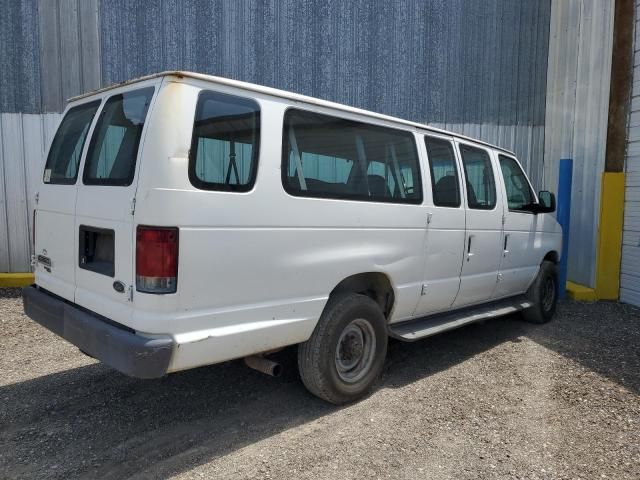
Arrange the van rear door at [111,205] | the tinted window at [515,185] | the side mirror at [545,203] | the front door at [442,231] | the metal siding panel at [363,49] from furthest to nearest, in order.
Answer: the metal siding panel at [363,49], the side mirror at [545,203], the tinted window at [515,185], the front door at [442,231], the van rear door at [111,205]

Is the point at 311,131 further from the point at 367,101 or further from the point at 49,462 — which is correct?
the point at 367,101

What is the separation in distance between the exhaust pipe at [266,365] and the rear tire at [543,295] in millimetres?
3927

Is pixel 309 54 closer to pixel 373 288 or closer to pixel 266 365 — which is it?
pixel 373 288

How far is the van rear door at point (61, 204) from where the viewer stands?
3291 millimetres

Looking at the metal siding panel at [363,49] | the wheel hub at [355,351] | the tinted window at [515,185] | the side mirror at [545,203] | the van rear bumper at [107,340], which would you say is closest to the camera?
the van rear bumper at [107,340]

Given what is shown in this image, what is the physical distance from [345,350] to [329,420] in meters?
0.52

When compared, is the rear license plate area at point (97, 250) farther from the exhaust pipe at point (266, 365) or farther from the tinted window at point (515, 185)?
the tinted window at point (515, 185)

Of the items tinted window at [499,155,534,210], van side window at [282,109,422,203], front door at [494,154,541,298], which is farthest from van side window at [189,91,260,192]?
tinted window at [499,155,534,210]

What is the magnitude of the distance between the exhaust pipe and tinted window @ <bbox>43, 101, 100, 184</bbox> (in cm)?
175

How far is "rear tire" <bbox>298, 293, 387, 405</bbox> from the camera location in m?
3.42

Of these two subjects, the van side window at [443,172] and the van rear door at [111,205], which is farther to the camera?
the van side window at [443,172]

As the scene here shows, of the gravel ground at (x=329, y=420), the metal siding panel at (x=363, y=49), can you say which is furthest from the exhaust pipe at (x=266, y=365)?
the metal siding panel at (x=363, y=49)

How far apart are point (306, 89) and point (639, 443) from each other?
6.69 meters

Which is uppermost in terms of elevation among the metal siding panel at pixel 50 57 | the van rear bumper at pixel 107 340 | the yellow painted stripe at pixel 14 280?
the metal siding panel at pixel 50 57
